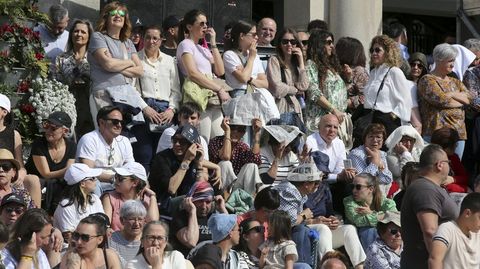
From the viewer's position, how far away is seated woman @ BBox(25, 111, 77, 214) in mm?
15352

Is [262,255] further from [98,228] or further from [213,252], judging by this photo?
[98,228]

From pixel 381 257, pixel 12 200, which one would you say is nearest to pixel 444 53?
pixel 381 257

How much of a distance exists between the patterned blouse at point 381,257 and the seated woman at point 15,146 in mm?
3364

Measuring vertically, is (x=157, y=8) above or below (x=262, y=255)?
above

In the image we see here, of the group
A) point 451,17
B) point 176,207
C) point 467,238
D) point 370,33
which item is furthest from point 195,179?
point 451,17

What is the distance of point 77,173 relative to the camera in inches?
582

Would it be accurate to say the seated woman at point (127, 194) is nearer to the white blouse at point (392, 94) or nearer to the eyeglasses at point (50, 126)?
the eyeglasses at point (50, 126)

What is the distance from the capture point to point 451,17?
27844 mm

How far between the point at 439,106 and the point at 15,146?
5714mm

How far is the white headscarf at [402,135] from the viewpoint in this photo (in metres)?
17.9

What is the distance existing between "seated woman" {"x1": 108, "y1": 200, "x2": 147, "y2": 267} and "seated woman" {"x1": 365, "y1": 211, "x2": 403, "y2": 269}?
254 centimetres

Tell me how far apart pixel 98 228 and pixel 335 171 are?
481 cm

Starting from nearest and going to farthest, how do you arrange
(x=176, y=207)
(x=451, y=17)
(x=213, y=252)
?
(x=213, y=252), (x=176, y=207), (x=451, y=17)

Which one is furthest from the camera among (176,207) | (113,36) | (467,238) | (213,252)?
(113,36)
